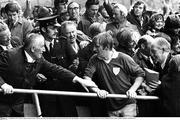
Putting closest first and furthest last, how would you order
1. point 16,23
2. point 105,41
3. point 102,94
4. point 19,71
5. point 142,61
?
point 102,94
point 19,71
point 105,41
point 142,61
point 16,23

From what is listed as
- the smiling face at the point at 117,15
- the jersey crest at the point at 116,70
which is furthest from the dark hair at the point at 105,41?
the smiling face at the point at 117,15

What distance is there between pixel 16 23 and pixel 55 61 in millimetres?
1513

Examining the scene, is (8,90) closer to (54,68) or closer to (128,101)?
(54,68)

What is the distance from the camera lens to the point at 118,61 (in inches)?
254

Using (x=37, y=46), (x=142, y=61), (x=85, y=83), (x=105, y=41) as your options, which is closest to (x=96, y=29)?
(x=142, y=61)

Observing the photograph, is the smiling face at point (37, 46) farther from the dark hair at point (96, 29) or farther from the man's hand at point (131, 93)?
the dark hair at point (96, 29)

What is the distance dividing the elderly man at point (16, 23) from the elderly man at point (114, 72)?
80.2 inches

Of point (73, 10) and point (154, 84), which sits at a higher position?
point (73, 10)

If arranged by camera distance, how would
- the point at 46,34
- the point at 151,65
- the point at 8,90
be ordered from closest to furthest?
the point at 8,90 < the point at 151,65 < the point at 46,34

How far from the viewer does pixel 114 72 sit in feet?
21.1

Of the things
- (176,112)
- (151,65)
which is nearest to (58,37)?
(151,65)

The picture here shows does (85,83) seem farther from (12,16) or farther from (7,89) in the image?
(12,16)

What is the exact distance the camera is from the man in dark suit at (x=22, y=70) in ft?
20.3

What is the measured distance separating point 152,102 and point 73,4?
110 inches
